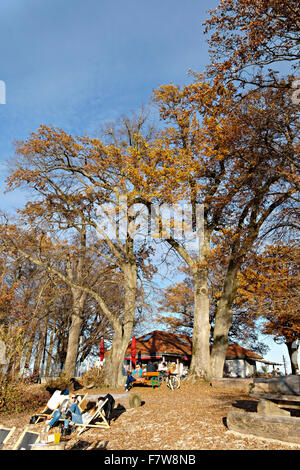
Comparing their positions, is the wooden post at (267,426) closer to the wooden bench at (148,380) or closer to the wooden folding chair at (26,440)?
the wooden folding chair at (26,440)

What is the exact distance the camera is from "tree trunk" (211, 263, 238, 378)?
15148mm

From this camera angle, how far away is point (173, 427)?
25.4ft

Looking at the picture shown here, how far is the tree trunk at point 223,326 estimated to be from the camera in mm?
15148

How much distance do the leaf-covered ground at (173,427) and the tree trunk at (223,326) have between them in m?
2.87

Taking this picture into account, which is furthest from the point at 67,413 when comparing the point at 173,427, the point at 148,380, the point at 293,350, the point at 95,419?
the point at 293,350

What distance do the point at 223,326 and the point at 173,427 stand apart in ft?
26.5

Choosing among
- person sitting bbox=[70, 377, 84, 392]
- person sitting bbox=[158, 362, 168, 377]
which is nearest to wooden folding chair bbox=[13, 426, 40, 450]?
person sitting bbox=[70, 377, 84, 392]

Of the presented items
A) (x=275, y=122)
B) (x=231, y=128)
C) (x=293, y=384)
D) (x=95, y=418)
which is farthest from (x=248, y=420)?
(x=231, y=128)

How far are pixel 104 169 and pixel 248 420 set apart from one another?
47.5 feet

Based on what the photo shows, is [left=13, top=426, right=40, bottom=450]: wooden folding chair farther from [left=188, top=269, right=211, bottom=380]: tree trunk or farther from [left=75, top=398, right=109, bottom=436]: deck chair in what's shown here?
[left=188, top=269, right=211, bottom=380]: tree trunk

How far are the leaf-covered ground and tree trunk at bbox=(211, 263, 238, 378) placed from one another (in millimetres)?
2871

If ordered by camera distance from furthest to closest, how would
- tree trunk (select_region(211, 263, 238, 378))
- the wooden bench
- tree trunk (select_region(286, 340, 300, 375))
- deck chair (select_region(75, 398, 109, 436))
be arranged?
tree trunk (select_region(286, 340, 300, 375))
the wooden bench
tree trunk (select_region(211, 263, 238, 378))
deck chair (select_region(75, 398, 109, 436))

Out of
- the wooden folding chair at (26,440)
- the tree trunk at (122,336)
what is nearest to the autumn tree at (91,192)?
the tree trunk at (122,336)

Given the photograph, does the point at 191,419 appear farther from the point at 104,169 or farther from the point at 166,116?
the point at 166,116
